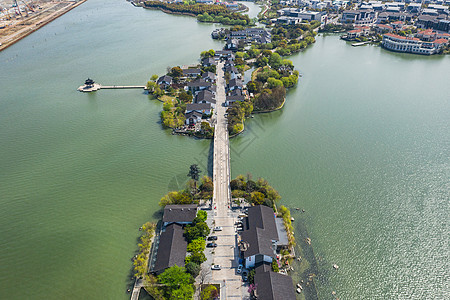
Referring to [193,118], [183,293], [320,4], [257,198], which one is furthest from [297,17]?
[183,293]

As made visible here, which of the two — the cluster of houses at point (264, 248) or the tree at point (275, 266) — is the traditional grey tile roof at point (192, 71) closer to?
the cluster of houses at point (264, 248)

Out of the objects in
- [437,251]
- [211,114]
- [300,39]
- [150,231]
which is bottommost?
[437,251]

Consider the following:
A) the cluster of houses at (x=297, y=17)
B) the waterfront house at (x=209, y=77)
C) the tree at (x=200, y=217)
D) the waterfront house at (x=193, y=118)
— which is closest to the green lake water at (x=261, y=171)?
the waterfront house at (x=193, y=118)

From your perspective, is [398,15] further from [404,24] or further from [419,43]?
[419,43]

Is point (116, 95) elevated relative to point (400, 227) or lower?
elevated

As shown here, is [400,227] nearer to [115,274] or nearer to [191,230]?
[191,230]

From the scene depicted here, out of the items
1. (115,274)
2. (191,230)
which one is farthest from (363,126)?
(115,274)
